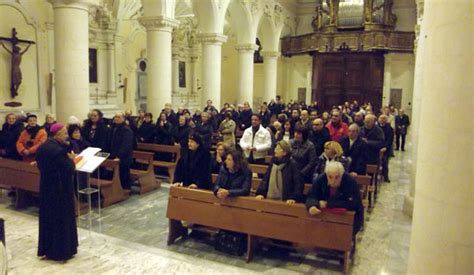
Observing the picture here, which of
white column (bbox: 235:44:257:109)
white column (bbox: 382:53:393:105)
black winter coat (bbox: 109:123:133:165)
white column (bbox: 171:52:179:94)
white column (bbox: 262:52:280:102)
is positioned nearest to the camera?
black winter coat (bbox: 109:123:133:165)

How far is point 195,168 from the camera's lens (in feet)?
19.4

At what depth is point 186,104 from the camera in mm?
22125

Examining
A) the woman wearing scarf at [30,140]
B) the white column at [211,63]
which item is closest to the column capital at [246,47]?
the white column at [211,63]

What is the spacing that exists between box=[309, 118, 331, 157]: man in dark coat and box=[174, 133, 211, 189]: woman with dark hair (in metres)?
2.39

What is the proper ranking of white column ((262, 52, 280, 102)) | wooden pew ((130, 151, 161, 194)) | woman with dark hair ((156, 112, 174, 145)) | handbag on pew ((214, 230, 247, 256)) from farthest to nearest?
white column ((262, 52, 280, 102)), woman with dark hair ((156, 112, 174, 145)), wooden pew ((130, 151, 161, 194)), handbag on pew ((214, 230, 247, 256))

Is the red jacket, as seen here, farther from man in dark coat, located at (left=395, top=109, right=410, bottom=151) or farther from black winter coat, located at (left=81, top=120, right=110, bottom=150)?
man in dark coat, located at (left=395, top=109, right=410, bottom=151)

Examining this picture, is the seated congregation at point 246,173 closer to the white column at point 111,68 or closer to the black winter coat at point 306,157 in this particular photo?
the black winter coat at point 306,157

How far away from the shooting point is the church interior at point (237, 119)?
2.85 meters

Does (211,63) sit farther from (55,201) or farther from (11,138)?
(55,201)

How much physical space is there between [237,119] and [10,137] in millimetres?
6915

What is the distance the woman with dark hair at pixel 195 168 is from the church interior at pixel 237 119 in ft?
1.39

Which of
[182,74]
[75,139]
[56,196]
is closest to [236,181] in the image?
[56,196]

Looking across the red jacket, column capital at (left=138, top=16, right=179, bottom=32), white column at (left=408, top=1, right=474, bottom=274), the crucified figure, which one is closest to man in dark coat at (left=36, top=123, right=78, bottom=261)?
white column at (left=408, top=1, right=474, bottom=274)

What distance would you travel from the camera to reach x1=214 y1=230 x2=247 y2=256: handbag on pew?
17.6 ft
